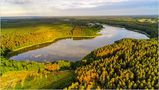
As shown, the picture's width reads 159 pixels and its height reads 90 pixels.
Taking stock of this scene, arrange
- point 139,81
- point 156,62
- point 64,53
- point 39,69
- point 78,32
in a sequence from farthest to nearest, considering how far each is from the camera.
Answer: point 78,32, point 64,53, point 39,69, point 156,62, point 139,81

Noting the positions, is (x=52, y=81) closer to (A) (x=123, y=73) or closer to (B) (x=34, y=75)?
(B) (x=34, y=75)

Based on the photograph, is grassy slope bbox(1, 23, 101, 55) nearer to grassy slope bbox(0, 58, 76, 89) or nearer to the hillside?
grassy slope bbox(0, 58, 76, 89)

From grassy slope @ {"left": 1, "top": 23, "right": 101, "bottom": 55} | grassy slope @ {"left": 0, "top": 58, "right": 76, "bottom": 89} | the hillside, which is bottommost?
grassy slope @ {"left": 1, "top": 23, "right": 101, "bottom": 55}

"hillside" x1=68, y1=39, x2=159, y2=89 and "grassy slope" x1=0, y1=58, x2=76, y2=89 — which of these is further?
"grassy slope" x1=0, y1=58, x2=76, y2=89

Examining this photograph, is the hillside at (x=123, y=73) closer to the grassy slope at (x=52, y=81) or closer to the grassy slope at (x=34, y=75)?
the grassy slope at (x=52, y=81)

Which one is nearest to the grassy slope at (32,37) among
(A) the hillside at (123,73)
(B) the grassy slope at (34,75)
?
(B) the grassy slope at (34,75)

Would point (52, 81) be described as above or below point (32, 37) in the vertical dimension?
above

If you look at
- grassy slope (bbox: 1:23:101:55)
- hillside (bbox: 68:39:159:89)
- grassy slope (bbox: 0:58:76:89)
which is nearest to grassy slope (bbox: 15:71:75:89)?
grassy slope (bbox: 0:58:76:89)

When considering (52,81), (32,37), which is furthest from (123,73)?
(32,37)

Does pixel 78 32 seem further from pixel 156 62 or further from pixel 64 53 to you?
pixel 156 62

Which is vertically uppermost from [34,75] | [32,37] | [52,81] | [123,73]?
[123,73]

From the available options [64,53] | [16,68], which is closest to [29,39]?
[64,53]
